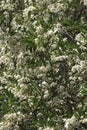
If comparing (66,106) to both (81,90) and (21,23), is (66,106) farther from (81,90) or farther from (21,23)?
(21,23)

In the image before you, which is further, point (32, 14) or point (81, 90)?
point (32, 14)

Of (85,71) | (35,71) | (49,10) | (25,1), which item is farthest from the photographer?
(25,1)

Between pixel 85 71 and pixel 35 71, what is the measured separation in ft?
4.23

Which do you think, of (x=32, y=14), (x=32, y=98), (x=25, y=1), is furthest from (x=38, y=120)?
(x=25, y=1)

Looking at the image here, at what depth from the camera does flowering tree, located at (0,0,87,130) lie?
10.1 m

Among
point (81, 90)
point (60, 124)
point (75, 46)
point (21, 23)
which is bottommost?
point (60, 124)

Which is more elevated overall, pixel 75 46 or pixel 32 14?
pixel 32 14

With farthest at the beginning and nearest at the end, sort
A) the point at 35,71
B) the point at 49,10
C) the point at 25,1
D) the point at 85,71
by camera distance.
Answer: the point at 25,1, the point at 49,10, the point at 35,71, the point at 85,71

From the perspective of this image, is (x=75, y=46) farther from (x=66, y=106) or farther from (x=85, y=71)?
(x=66, y=106)

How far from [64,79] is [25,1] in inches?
112

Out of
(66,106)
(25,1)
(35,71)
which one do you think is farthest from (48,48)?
(25,1)

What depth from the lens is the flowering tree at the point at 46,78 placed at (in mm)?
10094

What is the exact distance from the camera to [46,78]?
34.3 feet

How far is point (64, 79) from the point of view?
35.2 feet
